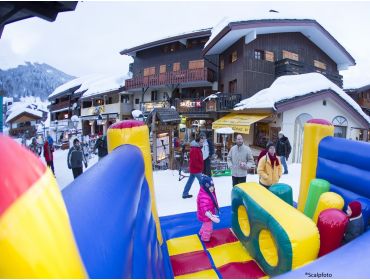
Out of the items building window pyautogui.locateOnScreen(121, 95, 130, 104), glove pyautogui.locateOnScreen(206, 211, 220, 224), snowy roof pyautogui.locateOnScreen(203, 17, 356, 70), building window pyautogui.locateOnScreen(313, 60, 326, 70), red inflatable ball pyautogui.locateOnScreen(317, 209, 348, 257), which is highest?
snowy roof pyautogui.locateOnScreen(203, 17, 356, 70)

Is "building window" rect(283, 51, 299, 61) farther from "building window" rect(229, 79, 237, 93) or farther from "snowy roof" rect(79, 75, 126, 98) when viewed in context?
"snowy roof" rect(79, 75, 126, 98)

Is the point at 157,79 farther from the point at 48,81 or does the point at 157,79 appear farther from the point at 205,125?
the point at 48,81

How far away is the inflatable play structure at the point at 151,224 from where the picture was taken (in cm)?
71

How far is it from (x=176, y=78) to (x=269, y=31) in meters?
7.65

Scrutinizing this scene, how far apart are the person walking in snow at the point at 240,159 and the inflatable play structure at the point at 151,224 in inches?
33.3

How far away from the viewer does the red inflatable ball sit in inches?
112

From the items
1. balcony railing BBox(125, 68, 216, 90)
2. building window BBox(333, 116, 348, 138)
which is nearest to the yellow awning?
building window BBox(333, 116, 348, 138)

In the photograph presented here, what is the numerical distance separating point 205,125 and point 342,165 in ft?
53.0

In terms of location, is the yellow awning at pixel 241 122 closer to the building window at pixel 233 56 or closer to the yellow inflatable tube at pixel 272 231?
the building window at pixel 233 56

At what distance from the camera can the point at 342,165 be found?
12.3 ft

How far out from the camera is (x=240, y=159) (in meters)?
5.68

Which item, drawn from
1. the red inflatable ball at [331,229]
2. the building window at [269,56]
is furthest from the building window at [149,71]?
the red inflatable ball at [331,229]

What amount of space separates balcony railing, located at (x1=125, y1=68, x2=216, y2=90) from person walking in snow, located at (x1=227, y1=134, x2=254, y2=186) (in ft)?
46.5

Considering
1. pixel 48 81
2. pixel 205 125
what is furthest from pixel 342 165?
pixel 48 81
